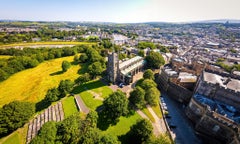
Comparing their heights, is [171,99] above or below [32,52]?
below

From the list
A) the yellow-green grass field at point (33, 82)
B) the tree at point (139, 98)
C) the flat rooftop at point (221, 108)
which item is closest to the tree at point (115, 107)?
the tree at point (139, 98)

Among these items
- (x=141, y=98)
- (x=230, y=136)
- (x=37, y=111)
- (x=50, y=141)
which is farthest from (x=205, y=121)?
(x=37, y=111)

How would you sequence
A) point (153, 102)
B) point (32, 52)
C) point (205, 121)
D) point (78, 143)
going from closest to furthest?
point (78, 143) → point (205, 121) → point (153, 102) → point (32, 52)

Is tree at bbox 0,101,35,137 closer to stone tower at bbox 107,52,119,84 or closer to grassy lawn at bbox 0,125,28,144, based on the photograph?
grassy lawn at bbox 0,125,28,144

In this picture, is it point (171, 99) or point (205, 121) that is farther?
point (171, 99)

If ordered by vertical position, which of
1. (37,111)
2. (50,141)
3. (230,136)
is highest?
(50,141)

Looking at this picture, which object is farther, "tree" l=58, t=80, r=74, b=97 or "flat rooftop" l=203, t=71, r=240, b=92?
"tree" l=58, t=80, r=74, b=97

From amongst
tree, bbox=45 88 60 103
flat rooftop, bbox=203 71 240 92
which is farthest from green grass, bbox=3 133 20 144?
flat rooftop, bbox=203 71 240 92

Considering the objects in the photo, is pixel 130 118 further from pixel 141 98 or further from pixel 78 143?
pixel 78 143
